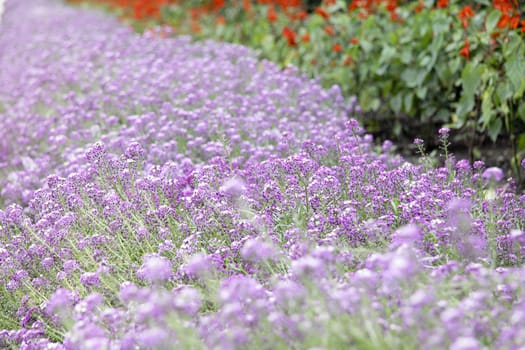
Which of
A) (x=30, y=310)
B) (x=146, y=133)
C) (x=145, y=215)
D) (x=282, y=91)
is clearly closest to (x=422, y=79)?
(x=282, y=91)

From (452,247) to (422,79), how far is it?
2837 millimetres

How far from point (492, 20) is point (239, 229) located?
2.77 meters

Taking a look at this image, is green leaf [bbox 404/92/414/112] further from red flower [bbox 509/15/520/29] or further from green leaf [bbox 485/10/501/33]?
red flower [bbox 509/15/520/29]

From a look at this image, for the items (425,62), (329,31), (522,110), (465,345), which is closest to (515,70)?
(522,110)

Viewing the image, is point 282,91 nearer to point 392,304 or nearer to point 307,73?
point 307,73

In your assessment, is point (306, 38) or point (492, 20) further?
point (306, 38)

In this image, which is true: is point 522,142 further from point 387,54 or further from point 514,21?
point 387,54

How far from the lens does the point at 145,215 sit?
3414 mm

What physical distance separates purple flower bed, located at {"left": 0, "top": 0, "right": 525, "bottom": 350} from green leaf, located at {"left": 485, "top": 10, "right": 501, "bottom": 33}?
4.07 feet

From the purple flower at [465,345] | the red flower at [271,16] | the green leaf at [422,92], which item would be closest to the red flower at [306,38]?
the red flower at [271,16]

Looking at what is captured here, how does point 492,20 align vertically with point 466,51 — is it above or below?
above

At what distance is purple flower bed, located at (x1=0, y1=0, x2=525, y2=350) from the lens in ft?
6.81

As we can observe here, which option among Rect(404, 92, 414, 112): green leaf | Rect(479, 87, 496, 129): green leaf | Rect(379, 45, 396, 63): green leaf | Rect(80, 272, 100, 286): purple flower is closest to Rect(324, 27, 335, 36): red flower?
Rect(379, 45, 396, 63): green leaf

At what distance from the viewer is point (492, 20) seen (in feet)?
15.8
